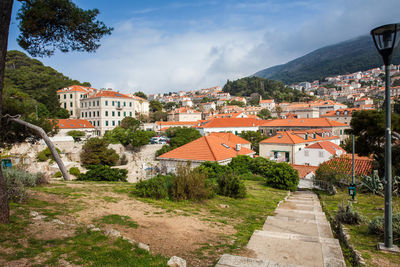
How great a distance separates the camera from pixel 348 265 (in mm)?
4070

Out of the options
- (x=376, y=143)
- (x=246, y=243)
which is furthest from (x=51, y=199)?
(x=376, y=143)

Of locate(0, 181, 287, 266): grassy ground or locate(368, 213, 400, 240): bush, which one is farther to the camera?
locate(368, 213, 400, 240): bush

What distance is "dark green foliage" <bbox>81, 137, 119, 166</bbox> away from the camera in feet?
107

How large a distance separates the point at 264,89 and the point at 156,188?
16551cm

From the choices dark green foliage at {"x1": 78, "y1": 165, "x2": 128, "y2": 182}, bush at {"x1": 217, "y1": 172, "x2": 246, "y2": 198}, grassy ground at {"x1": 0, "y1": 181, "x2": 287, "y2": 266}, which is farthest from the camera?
dark green foliage at {"x1": 78, "y1": 165, "x2": 128, "y2": 182}

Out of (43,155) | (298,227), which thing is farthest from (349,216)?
(43,155)

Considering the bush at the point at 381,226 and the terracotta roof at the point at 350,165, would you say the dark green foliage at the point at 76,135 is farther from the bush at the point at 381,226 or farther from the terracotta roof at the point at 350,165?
the bush at the point at 381,226

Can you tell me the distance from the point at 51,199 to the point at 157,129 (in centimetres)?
6199

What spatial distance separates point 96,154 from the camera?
3309 centimetres

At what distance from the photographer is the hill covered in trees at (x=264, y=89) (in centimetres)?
14325

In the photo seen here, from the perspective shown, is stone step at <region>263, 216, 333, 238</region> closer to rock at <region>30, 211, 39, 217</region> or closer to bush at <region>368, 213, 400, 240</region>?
bush at <region>368, 213, 400, 240</region>

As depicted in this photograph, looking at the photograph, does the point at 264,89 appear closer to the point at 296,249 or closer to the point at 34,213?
the point at 296,249

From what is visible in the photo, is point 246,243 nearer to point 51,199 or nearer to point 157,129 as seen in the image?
point 51,199

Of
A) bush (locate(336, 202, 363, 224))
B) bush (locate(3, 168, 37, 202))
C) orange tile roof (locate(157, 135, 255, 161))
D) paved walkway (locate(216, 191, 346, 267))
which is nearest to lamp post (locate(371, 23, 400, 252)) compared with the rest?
paved walkway (locate(216, 191, 346, 267))
